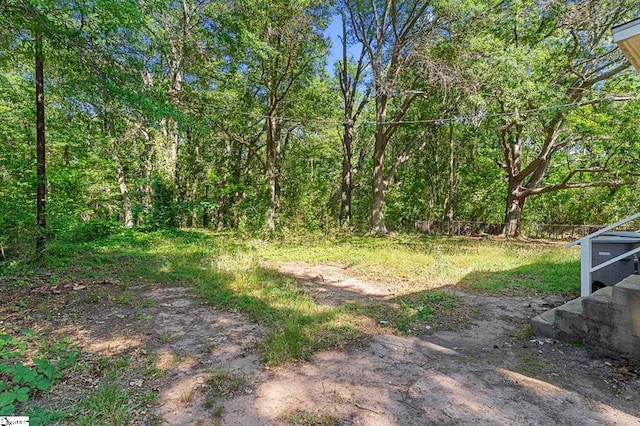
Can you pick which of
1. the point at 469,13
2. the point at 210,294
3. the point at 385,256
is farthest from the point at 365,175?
the point at 210,294

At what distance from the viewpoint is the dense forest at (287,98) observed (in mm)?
5312

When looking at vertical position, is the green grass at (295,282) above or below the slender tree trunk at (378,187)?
below

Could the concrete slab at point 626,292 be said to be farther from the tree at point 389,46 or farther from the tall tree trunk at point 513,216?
the tall tree trunk at point 513,216

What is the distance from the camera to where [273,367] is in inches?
105

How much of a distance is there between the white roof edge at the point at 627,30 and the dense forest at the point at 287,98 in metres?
5.53

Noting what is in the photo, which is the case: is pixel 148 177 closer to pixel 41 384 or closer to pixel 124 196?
pixel 124 196

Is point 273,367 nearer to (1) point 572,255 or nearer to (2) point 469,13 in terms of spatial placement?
(1) point 572,255

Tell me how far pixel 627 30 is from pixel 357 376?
399 cm

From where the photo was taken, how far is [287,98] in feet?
44.0

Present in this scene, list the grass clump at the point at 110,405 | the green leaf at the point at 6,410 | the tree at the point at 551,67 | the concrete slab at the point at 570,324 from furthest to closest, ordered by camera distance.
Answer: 1. the tree at the point at 551,67
2. the concrete slab at the point at 570,324
3. the grass clump at the point at 110,405
4. the green leaf at the point at 6,410

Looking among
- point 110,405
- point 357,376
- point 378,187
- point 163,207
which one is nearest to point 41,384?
point 110,405

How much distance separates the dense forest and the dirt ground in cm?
335

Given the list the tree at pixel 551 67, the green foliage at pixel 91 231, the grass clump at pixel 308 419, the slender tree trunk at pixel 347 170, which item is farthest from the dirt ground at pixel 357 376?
the slender tree trunk at pixel 347 170

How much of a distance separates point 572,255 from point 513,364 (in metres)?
6.61
